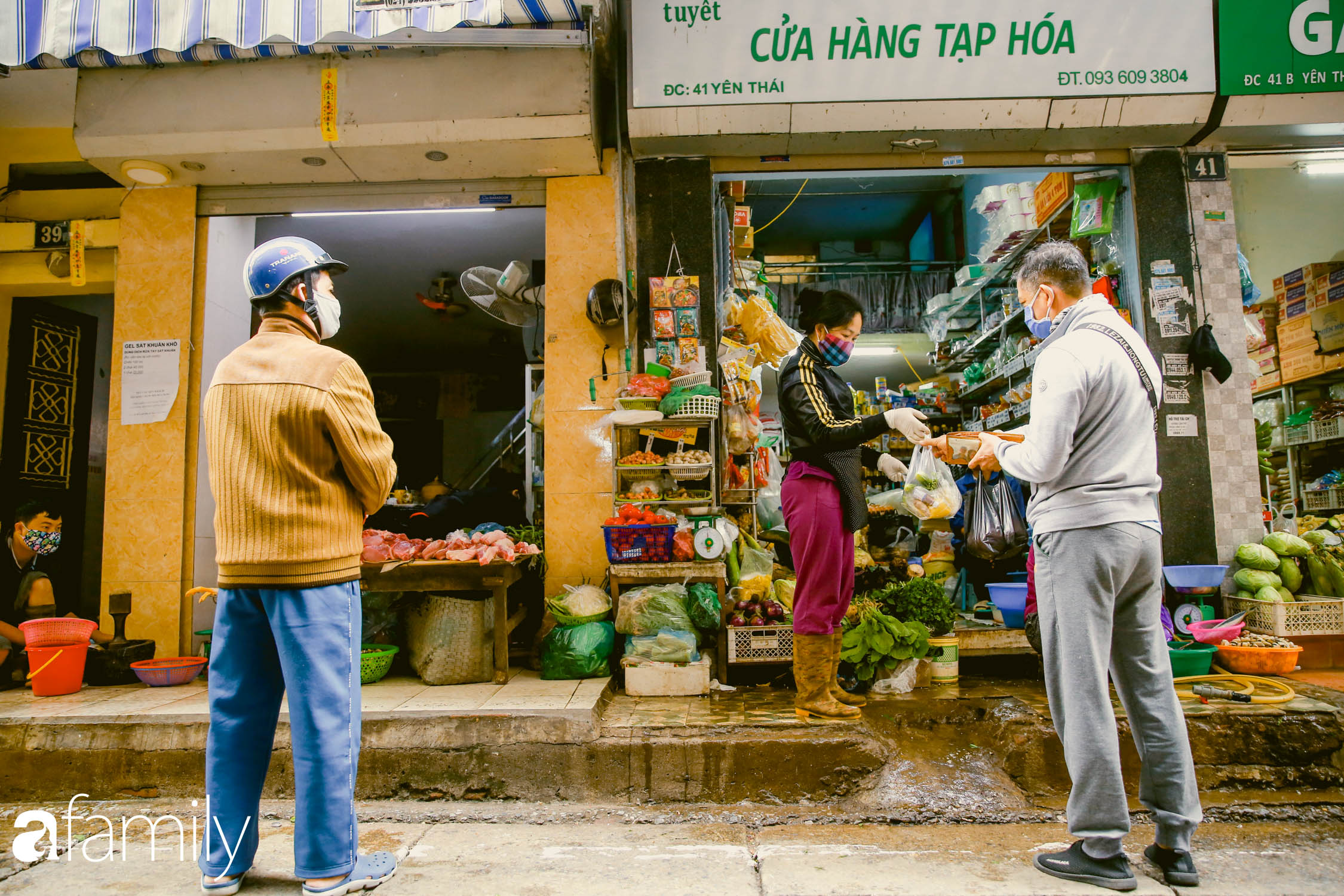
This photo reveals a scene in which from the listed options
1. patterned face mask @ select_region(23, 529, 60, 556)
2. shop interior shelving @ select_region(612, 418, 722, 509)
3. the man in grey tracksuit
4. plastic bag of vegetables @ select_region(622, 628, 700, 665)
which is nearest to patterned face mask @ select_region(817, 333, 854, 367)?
shop interior shelving @ select_region(612, 418, 722, 509)

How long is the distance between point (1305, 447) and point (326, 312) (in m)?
10.5

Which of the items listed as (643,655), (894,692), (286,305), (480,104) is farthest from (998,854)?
(480,104)

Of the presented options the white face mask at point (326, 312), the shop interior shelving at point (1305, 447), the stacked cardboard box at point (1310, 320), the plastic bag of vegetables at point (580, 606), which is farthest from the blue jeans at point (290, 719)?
the stacked cardboard box at point (1310, 320)

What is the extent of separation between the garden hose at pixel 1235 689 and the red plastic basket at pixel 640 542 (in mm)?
2939

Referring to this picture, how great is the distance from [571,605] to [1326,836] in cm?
381

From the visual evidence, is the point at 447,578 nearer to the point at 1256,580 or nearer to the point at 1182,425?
the point at 1182,425

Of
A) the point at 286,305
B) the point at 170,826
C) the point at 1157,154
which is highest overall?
the point at 1157,154

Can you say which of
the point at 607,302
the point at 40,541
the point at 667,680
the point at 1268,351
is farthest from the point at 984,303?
the point at 40,541

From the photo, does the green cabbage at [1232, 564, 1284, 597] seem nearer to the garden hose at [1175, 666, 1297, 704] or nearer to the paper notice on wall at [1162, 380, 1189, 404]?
the garden hose at [1175, 666, 1297, 704]

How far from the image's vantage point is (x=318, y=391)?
7.54 feet

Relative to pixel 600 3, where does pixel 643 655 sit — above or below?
below

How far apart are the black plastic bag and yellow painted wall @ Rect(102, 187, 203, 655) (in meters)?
6.38

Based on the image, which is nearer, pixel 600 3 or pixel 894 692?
pixel 894 692

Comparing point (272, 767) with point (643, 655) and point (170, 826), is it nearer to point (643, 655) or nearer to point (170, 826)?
point (170, 826)
